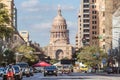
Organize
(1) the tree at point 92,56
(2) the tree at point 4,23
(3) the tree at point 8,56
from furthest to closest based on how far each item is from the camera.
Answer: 1. (1) the tree at point 92,56
2. (3) the tree at point 8,56
3. (2) the tree at point 4,23

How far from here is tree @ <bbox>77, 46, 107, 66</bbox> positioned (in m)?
169

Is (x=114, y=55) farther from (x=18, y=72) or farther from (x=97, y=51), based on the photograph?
(x=18, y=72)

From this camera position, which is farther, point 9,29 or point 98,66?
point 98,66

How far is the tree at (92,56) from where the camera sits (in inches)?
6668

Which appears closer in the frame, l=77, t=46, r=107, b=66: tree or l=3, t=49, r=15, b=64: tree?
l=3, t=49, r=15, b=64: tree

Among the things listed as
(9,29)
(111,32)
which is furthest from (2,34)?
(111,32)

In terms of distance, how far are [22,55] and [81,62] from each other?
2624 centimetres

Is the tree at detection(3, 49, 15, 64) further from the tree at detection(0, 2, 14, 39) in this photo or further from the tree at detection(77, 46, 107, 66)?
the tree at detection(0, 2, 14, 39)

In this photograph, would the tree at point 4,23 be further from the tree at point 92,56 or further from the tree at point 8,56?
the tree at point 92,56

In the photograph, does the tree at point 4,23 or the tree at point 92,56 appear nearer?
the tree at point 4,23

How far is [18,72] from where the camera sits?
188 feet

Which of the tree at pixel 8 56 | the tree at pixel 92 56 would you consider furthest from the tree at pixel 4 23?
the tree at pixel 92 56

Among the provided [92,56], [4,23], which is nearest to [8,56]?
[92,56]

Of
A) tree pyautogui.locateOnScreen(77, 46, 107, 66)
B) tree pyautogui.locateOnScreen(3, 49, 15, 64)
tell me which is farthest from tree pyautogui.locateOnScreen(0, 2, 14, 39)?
tree pyautogui.locateOnScreen(77, 46, 107, 66)
